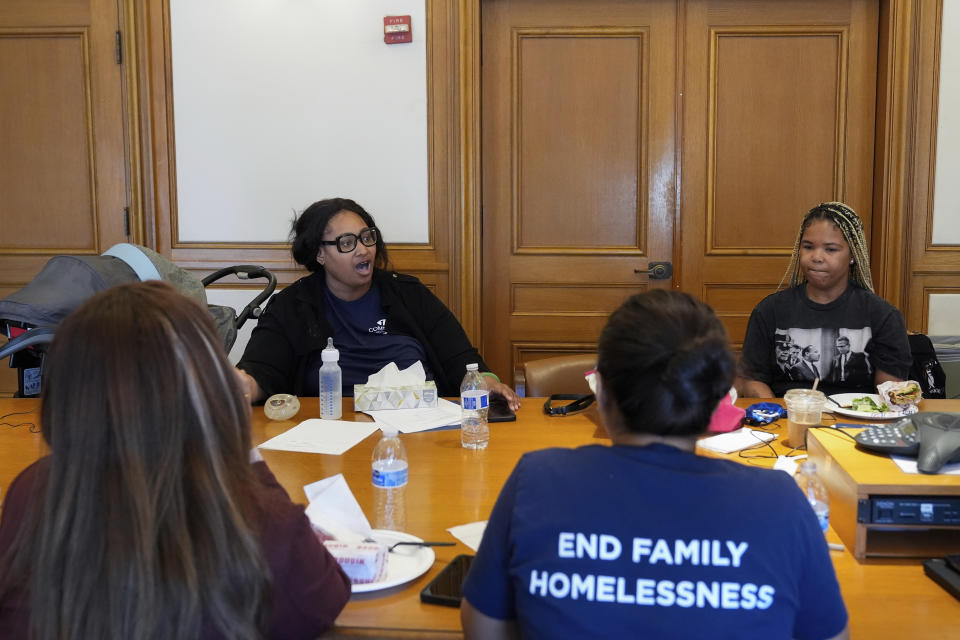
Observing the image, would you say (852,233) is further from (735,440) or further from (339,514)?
(339,514)

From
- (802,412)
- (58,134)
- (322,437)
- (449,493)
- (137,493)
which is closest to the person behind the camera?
(137,493)

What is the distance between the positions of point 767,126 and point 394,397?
7.98 ft

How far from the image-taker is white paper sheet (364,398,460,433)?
2.14 metres

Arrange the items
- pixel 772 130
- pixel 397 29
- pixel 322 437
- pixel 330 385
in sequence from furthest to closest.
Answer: pixel 772 130 < pixel 397 29 < pixel 330 385 < pixel 322 437

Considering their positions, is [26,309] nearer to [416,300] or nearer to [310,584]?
[416,300]

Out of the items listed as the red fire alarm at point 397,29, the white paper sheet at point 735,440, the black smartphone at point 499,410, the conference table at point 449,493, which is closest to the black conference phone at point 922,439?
the conference table at point 449,493

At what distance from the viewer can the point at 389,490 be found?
154 centimetres

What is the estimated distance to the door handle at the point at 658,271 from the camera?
3904 mm

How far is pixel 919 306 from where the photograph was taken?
378 centimetres

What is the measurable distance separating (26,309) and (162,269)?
449mm

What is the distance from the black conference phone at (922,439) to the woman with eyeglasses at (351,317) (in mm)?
1358

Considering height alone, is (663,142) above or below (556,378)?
above

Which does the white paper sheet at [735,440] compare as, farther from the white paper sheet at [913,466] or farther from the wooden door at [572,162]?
the wooden door at [572,162]

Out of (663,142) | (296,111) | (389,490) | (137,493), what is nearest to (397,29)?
(296,111)
